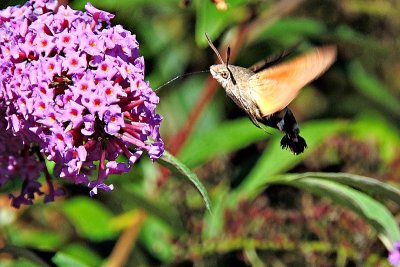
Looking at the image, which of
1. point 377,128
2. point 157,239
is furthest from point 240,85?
point 377,128

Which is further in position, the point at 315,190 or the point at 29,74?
the point at 315,190

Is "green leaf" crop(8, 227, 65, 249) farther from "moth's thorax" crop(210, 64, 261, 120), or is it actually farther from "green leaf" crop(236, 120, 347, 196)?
"moth's thorax" crop(210, 64, 261, 120)

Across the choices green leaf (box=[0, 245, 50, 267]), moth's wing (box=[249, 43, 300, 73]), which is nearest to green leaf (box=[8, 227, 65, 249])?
green leaf (box=[0, 245, 50, 267])

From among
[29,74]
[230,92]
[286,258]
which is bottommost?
[286,258]

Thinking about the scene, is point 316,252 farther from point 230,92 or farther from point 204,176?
point 230,92

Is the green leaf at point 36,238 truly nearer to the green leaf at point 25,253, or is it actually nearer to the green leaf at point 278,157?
the green leaf at point 278,157

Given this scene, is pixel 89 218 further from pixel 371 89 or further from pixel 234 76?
pixel 371 89

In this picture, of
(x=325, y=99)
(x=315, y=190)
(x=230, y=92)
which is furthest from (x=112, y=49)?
(x=325, y=99)
